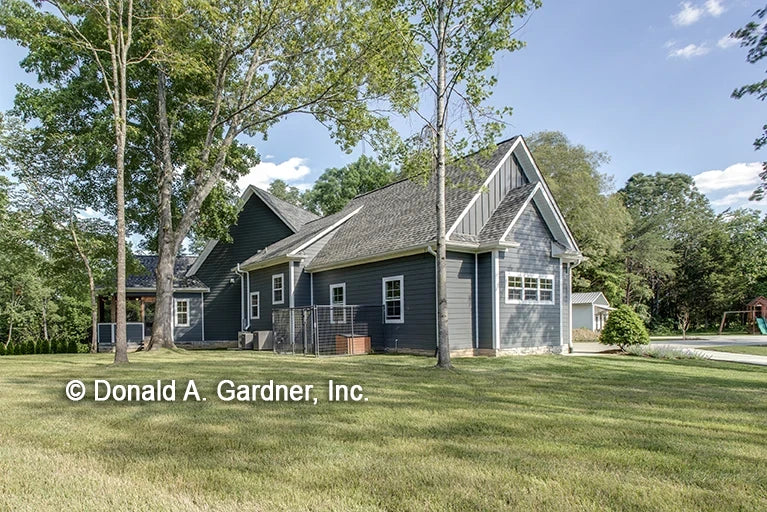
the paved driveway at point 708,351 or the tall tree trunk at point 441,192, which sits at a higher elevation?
the tall tree trunk at point 441,192

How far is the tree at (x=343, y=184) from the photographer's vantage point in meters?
42.6

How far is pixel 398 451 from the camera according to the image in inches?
164

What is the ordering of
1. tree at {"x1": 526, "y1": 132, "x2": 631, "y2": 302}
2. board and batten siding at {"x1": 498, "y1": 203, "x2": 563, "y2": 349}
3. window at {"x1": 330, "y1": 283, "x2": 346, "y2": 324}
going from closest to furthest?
board and batten siding at {"x1": 498, "y1": 203, "x2": 563, "y2": 349} < window at {"x1": 330, "y1": 283, "x2": 346, "y2": 324} < tree at {"x1": 526, "y1": 132, "x2": 631, "y2": 302}

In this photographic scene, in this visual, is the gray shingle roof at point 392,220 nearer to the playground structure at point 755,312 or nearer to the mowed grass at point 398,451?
the mowed grass at point 398,451

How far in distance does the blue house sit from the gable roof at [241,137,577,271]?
0.05 m

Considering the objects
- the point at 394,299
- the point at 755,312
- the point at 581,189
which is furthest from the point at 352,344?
the point at 755,312

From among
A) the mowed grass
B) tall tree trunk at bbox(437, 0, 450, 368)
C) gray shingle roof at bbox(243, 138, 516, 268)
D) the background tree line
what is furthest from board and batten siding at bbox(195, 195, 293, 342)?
the mowed grass

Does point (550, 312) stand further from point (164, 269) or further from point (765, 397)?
point (164, 269)

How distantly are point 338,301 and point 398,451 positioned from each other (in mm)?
13994

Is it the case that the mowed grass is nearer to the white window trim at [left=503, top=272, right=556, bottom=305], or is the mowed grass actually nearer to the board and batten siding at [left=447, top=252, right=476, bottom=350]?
the board and batten siding at [left=447, top=252, right=476, bottom=350]

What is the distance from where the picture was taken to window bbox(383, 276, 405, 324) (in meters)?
15.2

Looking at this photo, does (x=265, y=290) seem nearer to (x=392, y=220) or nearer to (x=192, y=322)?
(x=192, y=322)

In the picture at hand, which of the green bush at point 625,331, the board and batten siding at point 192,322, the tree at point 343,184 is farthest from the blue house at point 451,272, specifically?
the tree at point 343,184

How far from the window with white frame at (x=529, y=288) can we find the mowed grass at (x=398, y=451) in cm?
708
